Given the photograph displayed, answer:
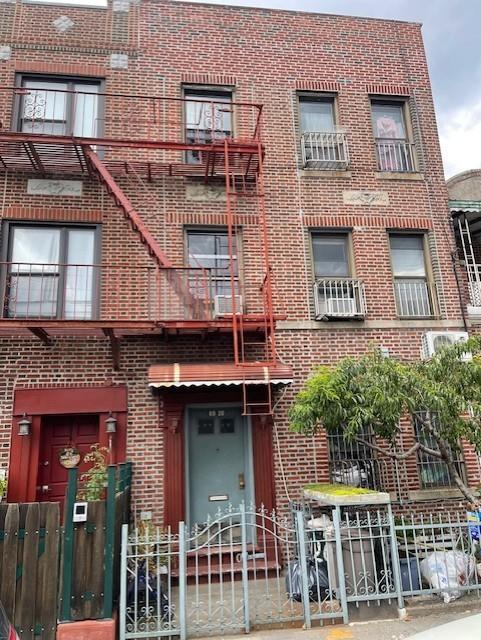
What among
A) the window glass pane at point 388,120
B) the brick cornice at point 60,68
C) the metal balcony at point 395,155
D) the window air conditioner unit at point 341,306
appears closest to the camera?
the window air conditioner unit at point 341,306

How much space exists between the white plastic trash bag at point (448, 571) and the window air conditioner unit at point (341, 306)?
4.63 meters

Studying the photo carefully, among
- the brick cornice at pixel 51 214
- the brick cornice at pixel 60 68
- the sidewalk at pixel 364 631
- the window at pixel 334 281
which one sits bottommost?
the sidewalk at pixel 364 631

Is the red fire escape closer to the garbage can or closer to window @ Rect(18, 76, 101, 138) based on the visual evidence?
window @ Rect(18, 76, 101, 138)

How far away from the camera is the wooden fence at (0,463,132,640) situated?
17.6 ft

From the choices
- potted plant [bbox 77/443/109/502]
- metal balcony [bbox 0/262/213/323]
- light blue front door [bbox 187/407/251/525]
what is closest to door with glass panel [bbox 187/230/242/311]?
metal balcony [bbox 0/262/213/323]

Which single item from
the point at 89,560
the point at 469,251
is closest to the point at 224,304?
the point at 89,560

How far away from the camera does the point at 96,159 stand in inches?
355

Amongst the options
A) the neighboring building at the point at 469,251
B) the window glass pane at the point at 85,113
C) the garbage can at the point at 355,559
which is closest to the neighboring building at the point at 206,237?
the window glass pane at the point at 85,113

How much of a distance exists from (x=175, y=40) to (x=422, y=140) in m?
5.96

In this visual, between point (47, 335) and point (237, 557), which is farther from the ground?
point (47, 335)

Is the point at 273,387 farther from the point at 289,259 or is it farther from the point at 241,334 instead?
the point at 289,259

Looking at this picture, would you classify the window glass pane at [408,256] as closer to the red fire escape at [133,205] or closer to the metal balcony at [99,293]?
the red fire escape at [133,205]

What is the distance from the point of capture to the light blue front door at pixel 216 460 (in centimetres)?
862

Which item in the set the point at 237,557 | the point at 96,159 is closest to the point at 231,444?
the point at 237,557
